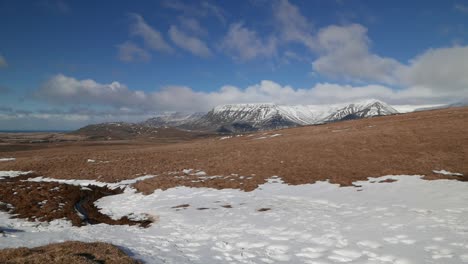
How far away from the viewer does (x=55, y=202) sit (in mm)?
22375

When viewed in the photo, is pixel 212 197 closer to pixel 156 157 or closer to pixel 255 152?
pixel 255 152

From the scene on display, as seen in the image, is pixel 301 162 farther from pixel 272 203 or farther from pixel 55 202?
pixel 55 202

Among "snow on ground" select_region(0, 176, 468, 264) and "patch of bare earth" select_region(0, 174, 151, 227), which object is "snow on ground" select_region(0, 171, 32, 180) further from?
"snow on ground" select_region(0, 176, 468, 264)

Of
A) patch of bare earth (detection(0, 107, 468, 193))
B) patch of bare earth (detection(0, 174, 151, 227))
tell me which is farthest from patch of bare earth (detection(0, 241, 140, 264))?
patch of bare earth (detection(0, 107, 468, 193))

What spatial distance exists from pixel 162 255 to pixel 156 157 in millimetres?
33387

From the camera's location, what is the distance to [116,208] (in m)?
22.9

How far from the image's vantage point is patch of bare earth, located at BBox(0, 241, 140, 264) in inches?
371

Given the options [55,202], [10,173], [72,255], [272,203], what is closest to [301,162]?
[272,203]

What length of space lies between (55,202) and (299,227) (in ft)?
61.1

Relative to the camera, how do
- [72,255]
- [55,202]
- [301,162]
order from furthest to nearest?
[301,162]
[55,202]
[72,255]

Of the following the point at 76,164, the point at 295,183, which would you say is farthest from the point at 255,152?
the point at 76,164

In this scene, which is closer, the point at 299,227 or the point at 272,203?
the point at 299,227

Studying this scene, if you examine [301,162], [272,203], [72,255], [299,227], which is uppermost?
[72,255]

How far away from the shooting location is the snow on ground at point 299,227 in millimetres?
11758
